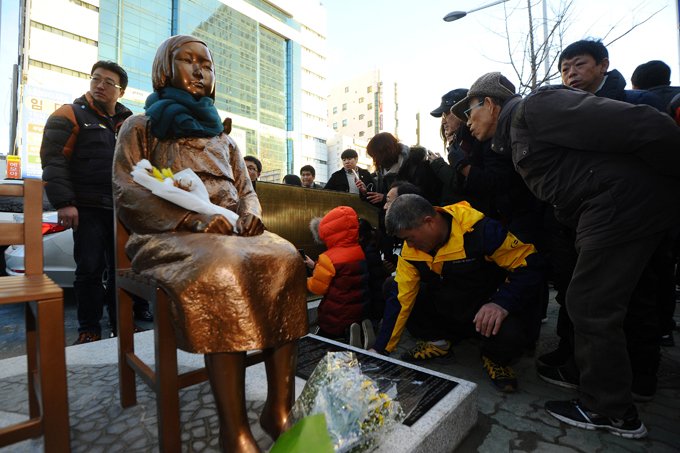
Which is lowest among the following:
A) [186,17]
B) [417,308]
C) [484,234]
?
[417,308]

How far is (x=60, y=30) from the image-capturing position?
2155cm

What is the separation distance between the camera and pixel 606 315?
167 cm

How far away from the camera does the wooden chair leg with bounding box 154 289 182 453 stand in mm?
1313

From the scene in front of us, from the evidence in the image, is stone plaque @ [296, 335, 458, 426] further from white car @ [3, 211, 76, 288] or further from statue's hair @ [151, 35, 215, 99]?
white car @ [3, 211, 76, 288]

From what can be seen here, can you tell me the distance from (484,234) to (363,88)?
199 feet

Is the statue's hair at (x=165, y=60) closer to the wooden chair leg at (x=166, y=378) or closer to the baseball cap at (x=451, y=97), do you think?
the wooden chair leg at (x=166, y=378)

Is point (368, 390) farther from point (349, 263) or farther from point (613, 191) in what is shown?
point (349, 263)

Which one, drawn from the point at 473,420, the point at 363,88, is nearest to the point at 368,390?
the point at 473,420

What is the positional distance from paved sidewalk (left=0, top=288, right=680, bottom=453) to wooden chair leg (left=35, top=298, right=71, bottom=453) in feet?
1.04

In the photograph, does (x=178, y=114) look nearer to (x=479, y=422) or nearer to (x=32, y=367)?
(x=32, y=367)

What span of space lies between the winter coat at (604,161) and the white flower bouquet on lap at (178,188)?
1.54m

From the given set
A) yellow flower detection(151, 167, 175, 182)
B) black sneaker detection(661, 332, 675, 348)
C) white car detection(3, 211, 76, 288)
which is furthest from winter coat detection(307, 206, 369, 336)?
white car detection(3, 211, 76, 288)

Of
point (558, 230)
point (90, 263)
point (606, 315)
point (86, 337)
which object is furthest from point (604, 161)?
point (86, 337)

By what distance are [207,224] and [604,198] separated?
69.5 inches
